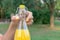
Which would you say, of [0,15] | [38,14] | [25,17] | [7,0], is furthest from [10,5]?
[25,17]

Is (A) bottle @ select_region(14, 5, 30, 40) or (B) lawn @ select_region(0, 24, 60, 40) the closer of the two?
(A) bottle @ select_region(14, 5, 30, 40)

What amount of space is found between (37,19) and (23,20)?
17.1 m

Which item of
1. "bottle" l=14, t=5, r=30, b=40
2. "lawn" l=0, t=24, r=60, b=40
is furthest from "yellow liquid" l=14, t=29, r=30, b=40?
"lawn" l=0, t=24, r=60, b=40

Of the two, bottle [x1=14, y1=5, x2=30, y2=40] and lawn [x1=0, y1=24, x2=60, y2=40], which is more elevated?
bottle [x1=14, y1=5, x2=30, y2=40]

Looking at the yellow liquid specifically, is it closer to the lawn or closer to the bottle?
the bottle

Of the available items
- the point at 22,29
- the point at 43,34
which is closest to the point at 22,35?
the point at 22,29

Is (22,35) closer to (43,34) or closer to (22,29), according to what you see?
(22,29)

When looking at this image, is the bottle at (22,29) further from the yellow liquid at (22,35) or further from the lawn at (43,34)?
the lawn at (43,34)

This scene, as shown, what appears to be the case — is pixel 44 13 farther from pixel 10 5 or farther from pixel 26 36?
pixel 26 36

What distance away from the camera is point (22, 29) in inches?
56.4

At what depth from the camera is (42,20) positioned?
19.0 meters

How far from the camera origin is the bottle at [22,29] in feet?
4.62

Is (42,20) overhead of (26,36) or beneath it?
beneath

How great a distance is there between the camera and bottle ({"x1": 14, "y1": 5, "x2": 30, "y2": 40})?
1.41 meters
